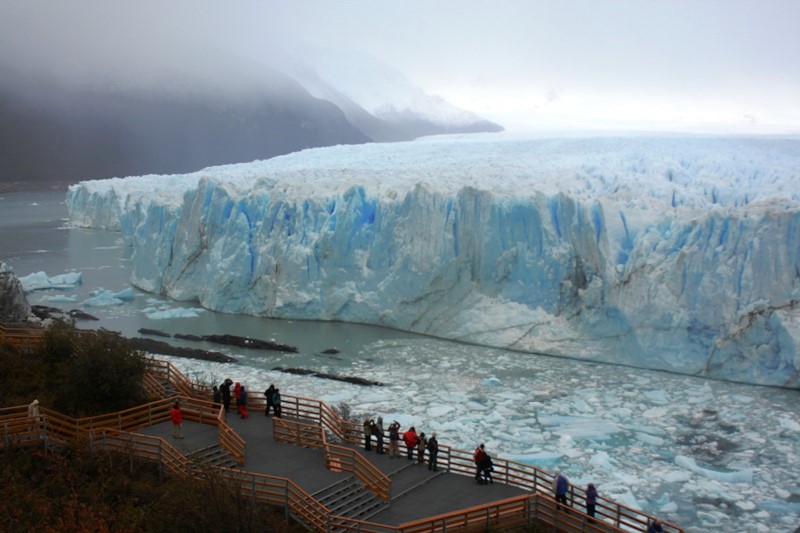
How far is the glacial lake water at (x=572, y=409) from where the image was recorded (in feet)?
30.3

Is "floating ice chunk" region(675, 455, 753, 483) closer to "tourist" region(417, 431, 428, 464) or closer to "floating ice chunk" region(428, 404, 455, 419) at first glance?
"floating ice chunk" region(428, 404, 455, 419)

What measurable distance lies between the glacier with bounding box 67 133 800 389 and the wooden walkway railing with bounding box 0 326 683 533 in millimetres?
6605

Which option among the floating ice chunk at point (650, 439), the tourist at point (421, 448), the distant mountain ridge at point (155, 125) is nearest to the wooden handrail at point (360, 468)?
the tourist at point (421, 448)

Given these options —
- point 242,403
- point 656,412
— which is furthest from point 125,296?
point 656,412

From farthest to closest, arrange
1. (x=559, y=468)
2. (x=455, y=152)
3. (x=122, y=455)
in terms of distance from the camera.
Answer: (x=455, y=152) < (x=559, y=468) < (x=122, y=455)

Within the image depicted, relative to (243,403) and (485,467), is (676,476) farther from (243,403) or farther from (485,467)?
(243,403)

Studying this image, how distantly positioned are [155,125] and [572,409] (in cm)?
7670

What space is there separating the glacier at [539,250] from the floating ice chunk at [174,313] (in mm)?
552

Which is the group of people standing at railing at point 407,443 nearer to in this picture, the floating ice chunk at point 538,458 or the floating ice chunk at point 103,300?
the floating ice chunk at point 538,458

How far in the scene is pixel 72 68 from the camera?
276 ft

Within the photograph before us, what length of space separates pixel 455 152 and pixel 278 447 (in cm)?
1672

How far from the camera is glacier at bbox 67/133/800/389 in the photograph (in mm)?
13938

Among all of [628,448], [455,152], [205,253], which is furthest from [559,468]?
[455,152]

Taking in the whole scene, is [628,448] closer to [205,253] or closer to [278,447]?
[278,447]
